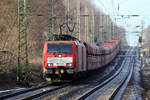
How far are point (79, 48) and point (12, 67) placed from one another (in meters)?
5.85

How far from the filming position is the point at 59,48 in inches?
835

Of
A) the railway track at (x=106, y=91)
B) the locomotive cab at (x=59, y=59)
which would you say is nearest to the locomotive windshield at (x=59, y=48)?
the locomotive cab at (x=59, y=59)

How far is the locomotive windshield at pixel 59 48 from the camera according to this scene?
21.1m

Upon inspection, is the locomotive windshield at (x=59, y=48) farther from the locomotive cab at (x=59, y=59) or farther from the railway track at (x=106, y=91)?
the railway track at (x=106, y=91)

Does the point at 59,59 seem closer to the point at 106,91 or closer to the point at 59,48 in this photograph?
the point at 59,48

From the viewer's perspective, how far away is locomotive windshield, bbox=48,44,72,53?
21.1 meters

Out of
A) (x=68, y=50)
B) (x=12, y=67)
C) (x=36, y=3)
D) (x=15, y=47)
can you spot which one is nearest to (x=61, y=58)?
(x=68, y=50)

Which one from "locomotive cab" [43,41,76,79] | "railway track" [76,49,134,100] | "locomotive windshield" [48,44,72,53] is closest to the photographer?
"railway track" [76,49,134,100]

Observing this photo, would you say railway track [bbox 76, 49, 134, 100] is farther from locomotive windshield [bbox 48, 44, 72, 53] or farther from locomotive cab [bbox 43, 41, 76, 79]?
locomotive windshield [bbox 48, 44, 72, 53]

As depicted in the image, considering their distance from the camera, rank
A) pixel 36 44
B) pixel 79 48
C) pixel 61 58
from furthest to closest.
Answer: pixel 36 44 → pixel 79 48 → pixel 61 58

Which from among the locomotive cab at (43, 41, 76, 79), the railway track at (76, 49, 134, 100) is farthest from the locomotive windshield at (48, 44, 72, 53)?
the railway track at (76, 49, 134, 100)

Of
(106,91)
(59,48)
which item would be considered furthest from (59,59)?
(106,91)

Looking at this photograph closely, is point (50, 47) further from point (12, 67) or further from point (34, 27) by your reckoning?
point (34, 27)

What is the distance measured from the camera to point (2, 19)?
28.7 metres
